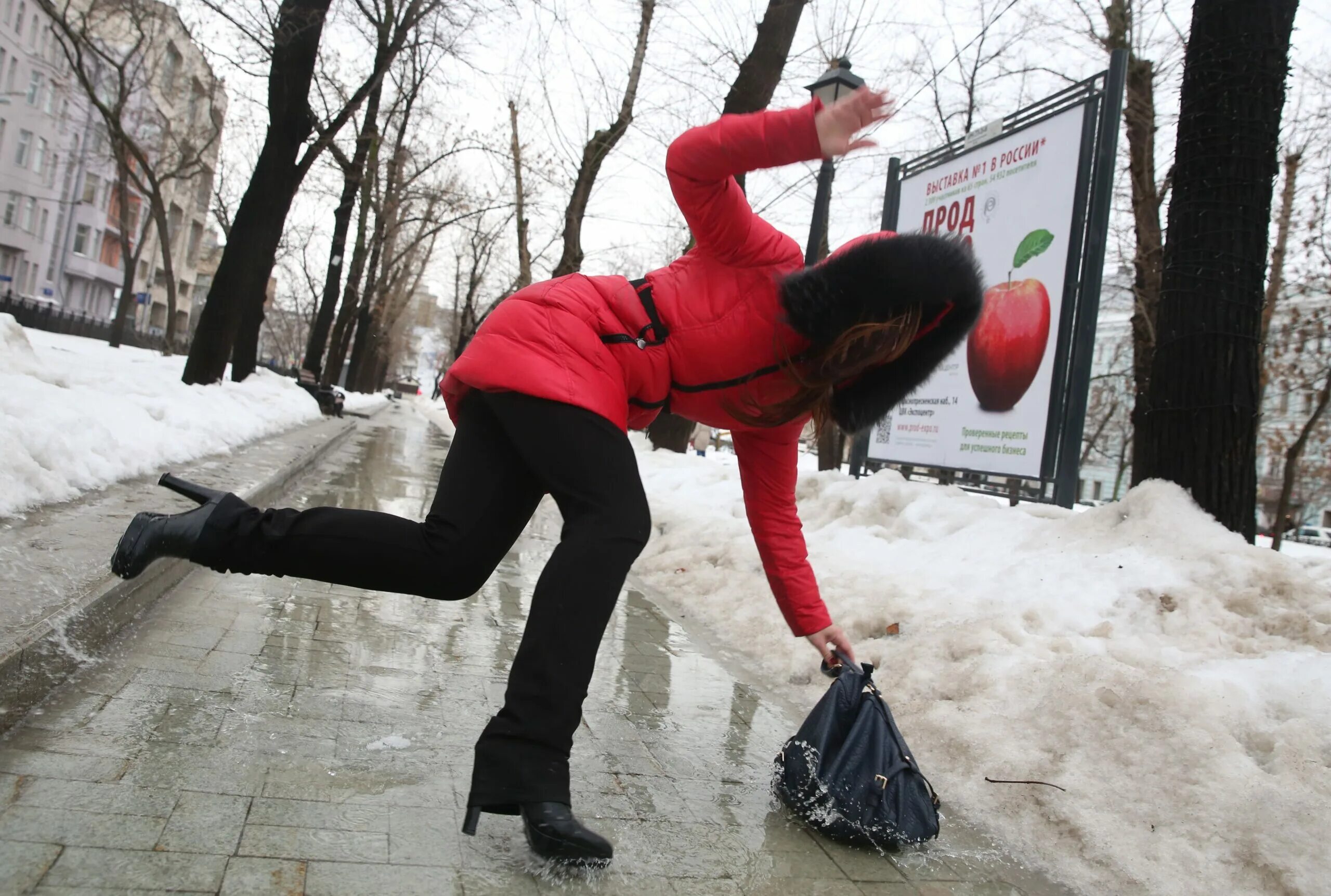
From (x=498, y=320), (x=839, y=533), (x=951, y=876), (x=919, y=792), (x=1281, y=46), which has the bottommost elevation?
(x=951, y=876)

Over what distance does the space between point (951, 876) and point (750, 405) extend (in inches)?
51.8

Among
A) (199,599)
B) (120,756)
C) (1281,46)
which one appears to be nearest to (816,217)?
(1281,46)

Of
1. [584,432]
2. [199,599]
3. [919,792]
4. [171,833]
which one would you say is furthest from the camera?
[199,599]

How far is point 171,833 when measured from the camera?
6.94ft

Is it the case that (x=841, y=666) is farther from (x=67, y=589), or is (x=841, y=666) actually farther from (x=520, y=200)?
(x=520, y=200)

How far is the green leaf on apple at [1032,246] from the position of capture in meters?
7.84

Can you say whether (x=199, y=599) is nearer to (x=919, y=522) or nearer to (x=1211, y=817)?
(x=1211, y=817)

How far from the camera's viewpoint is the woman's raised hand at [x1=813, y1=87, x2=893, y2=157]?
6.89 ft

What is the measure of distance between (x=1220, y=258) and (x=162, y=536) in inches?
221

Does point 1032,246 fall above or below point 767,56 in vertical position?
below

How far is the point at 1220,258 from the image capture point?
5.70m

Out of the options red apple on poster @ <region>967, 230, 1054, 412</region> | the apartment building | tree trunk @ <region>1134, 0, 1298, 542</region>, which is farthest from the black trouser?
the apartment building

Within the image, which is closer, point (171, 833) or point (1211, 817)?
point (171, 833)

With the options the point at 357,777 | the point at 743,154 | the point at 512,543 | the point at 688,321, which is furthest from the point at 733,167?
the point at 357,777
